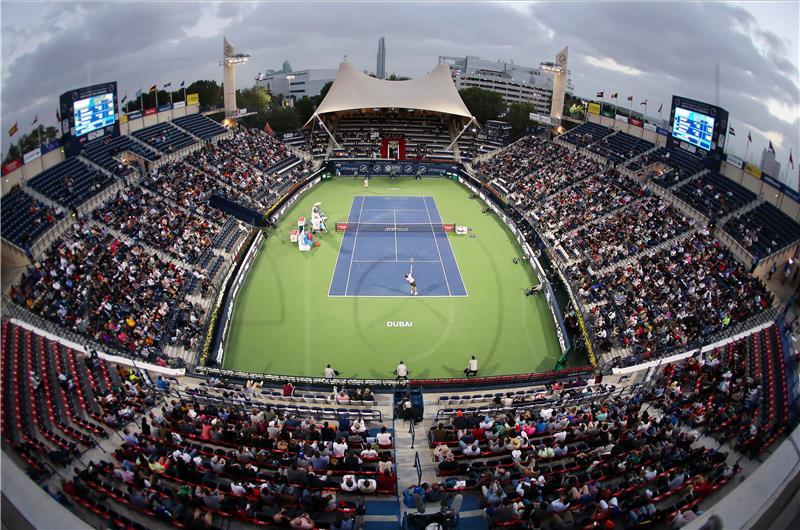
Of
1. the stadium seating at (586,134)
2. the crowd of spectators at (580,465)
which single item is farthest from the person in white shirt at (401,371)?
the stadium seating at (586,134)

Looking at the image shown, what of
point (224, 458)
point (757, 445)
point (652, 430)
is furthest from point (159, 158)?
point (757, 445)

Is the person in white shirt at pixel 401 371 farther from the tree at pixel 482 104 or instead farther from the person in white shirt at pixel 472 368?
the tree at pixel 482 104

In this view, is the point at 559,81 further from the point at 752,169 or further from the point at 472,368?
the point at 472,368

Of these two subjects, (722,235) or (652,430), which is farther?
(722,235)

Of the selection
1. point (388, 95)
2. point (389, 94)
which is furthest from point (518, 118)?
point (388, 95)

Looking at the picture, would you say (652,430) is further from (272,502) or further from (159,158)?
(159,158)

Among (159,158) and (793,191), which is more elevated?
(159,158)
